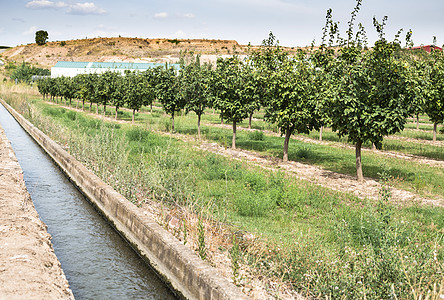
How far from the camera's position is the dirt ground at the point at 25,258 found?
491 cm

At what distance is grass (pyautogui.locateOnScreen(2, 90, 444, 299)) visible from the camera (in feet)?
16.2

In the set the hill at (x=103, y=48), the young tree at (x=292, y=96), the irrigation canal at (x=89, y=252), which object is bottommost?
the irrigation canal at (x=89, y=252)

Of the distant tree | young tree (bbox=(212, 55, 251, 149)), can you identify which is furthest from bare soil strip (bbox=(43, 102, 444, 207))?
the distant tree

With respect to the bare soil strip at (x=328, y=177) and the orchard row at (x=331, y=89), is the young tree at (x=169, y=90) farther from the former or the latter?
the bare soil strip at (x=328, y=177)

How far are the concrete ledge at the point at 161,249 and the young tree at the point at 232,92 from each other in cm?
1051

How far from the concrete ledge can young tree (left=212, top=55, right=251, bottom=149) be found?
10.5 m

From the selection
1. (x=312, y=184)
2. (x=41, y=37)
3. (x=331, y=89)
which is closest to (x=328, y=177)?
(x=312, y=184)

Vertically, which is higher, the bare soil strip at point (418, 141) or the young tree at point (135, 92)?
the young tree at point (135, 92)

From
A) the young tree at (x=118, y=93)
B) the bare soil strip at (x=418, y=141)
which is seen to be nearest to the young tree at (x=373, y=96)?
the bare soil strip at (x=418, y=141)

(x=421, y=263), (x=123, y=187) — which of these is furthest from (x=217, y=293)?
(x=123, y=187)

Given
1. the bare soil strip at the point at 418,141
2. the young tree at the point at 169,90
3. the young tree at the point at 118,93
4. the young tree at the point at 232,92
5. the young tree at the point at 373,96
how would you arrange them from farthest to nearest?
the young tree at the point at 118,93, the young tree at the point at 169,90, the bare soil strip at the point at 418,141, the young tree at the point at 232,92, the young tree at the point at 373,96

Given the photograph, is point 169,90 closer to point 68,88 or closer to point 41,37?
point 68,88

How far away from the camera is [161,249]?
21.4ft

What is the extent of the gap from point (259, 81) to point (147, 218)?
13009 mm
